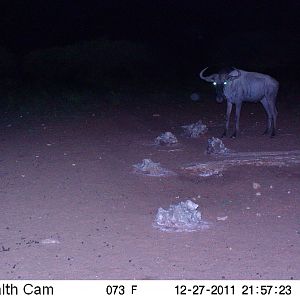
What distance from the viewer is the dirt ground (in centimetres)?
643

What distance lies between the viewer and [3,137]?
14.2 m

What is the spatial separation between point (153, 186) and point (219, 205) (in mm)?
1429

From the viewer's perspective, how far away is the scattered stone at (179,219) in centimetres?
762

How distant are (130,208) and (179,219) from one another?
1070mm

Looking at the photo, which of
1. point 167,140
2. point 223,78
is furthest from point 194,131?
point 223,78

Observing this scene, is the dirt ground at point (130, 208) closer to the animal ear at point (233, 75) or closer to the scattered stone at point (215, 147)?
the scattered stone at point (215, 147)

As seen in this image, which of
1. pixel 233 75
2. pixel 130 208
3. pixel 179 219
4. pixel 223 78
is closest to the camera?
pixel 179 219

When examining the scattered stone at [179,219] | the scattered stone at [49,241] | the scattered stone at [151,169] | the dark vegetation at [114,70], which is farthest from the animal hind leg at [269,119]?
the scattered stone at [49,241]

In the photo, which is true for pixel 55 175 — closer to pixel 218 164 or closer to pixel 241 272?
pixel 218 164

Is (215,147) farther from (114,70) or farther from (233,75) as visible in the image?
(114,70)

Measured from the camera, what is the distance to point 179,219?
7.68 meters

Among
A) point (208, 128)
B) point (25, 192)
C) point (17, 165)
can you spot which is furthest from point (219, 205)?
point (208, 128)

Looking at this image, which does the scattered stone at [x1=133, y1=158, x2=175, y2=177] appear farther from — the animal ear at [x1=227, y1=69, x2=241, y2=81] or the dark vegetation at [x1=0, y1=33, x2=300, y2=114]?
the dark vegetation at [x1=0, y1=33, x2=300, y2=114]

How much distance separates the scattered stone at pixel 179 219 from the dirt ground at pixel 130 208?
150 millimetres
